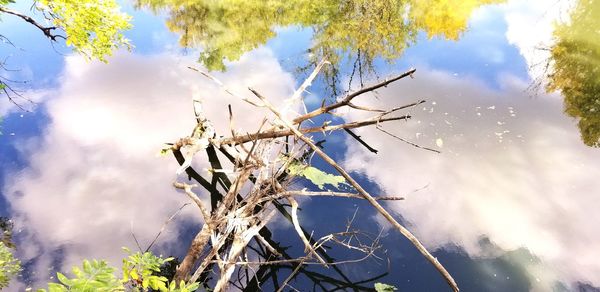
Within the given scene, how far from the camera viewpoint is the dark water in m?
4.85

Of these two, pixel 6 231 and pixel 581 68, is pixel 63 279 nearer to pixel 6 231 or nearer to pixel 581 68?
pixel 6 231

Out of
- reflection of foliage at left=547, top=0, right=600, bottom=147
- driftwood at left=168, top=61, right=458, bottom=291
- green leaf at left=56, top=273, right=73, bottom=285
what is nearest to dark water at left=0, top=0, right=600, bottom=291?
reflection of foliage at left=547, top=0, right=600, bottom=147

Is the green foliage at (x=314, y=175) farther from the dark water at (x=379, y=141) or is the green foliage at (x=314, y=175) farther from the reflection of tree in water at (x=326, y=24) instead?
the reflection of tree in water at (x=326, y=24)

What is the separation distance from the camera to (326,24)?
13.5 metres

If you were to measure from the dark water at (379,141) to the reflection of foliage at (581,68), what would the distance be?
0.16 ft

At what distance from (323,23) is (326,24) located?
0.13 meters

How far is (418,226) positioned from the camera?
205 inches

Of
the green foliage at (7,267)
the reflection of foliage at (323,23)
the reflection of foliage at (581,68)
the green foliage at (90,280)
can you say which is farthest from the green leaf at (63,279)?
the reflection of foliage at (323,23)

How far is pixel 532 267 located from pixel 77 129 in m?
7.93

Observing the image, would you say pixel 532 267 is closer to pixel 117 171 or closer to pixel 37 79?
pixel 117 171

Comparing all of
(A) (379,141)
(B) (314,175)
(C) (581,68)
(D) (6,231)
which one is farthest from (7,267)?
(C) (581,68)

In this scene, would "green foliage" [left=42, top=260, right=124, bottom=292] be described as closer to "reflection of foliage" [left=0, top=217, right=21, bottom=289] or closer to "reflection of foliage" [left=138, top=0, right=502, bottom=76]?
"reflection of foliage" [left=0, top=217, right=21, bottom=289]

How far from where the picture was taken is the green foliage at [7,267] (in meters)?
3.97

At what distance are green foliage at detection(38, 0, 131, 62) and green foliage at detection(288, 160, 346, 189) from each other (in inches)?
137
